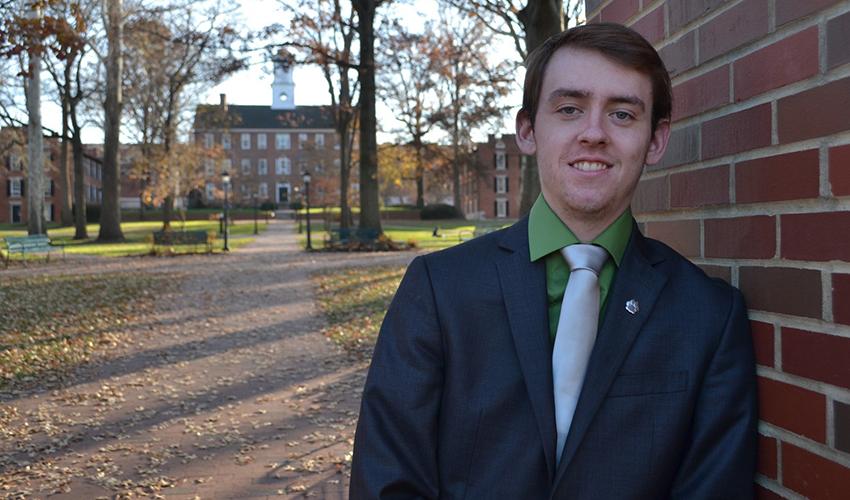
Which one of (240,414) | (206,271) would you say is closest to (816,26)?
(240,414)

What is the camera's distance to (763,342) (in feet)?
5.83

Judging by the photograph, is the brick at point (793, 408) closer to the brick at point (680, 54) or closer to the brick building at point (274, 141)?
the brick at point (680, 54)

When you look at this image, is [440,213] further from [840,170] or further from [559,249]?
[840,170]

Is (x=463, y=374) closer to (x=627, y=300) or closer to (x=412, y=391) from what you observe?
(x=412, y=391)

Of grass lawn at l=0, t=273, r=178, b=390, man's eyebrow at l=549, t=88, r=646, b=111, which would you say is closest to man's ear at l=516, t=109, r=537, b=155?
man's eyebrow at l=549, t=88, r=646, b=111

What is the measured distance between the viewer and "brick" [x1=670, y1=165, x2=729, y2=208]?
192 centimetres

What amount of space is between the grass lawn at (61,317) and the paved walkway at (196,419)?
19.4 inches

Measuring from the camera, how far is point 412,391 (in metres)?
1.83

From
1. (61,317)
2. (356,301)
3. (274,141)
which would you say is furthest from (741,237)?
(274,141)

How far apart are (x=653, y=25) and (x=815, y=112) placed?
2.74 ft

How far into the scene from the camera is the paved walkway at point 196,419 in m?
4.99

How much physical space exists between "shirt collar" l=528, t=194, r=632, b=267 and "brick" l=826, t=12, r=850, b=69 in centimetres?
60

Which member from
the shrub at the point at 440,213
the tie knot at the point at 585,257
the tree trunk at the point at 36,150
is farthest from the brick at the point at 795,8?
the shrub at the point at 440,213

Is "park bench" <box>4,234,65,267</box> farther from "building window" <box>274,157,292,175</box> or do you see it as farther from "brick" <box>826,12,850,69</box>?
"building window" <box>274,157,292,175</box>
